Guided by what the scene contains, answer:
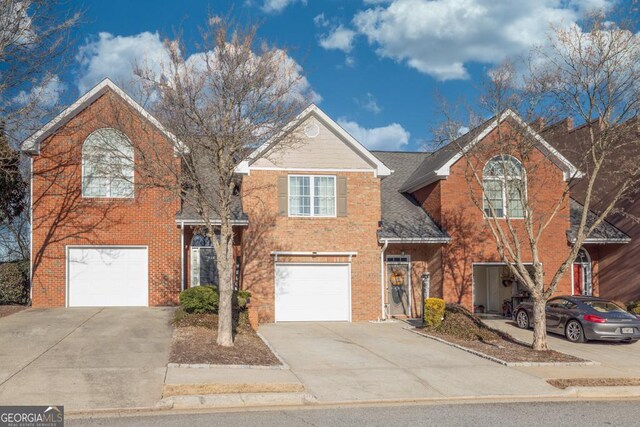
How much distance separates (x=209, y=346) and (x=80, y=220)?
855cm

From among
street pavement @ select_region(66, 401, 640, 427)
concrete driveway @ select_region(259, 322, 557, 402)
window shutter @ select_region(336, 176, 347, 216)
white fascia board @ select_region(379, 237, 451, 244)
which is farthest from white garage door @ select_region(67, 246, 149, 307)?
street pavement @ select_region(66, 401, 640, 427)

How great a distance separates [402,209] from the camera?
23219 millimetres

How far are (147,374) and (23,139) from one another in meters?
11.4

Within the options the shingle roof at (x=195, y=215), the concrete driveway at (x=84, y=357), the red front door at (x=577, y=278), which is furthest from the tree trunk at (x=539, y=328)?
the red front door at (x=577, y=278)

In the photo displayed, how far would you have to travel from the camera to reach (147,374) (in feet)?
36.6

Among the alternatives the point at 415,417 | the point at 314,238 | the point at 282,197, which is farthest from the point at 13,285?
the point at 415,417

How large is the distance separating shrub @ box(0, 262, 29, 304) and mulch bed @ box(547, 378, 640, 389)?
51.9 feet

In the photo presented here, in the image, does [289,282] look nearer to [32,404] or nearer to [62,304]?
[62,304]

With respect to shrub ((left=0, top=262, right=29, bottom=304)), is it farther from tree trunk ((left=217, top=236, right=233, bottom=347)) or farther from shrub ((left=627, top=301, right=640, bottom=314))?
shrub ((left=627, top=301, right=640, bottom=314))

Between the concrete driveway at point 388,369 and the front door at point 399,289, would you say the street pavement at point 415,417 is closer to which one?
the concrete driveway at point 388,369

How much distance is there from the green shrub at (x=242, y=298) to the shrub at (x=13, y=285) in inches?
275

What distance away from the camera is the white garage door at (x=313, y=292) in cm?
2058

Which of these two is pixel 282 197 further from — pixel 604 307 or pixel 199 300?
pixel 604 307

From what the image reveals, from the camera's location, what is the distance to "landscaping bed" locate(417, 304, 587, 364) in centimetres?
1394
